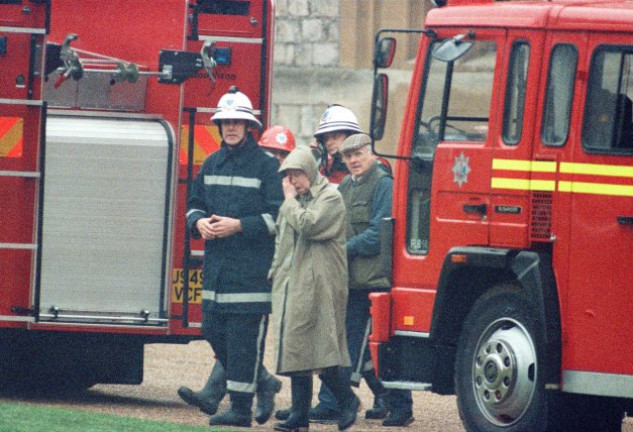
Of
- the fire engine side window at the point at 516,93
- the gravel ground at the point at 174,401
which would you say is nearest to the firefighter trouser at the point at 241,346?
the gravel ground at the point at 174,401

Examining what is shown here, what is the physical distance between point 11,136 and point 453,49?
287 centimetres

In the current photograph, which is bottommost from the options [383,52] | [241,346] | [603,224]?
[241,346]

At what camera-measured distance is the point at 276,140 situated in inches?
472

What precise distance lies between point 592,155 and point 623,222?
37 centimetres

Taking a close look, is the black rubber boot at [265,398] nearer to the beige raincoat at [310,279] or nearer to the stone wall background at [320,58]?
the beige raincoat at [310,279]

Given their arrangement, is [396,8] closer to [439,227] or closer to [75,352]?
[75,352]

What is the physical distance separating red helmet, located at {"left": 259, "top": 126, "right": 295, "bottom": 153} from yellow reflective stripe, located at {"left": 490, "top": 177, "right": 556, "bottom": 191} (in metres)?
2.49

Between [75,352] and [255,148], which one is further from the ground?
[255,148]

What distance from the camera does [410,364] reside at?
1041 cm

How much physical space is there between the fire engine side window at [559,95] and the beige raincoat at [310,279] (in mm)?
1526

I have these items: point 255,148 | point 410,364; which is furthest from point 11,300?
point 410,364

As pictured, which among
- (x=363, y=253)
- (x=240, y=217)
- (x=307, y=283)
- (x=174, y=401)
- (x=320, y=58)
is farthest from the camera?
(x=320, y=58)

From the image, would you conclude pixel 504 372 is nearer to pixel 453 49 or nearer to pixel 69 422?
pixel 453 49

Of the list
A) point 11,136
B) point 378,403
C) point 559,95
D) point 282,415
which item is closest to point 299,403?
point 282,415
